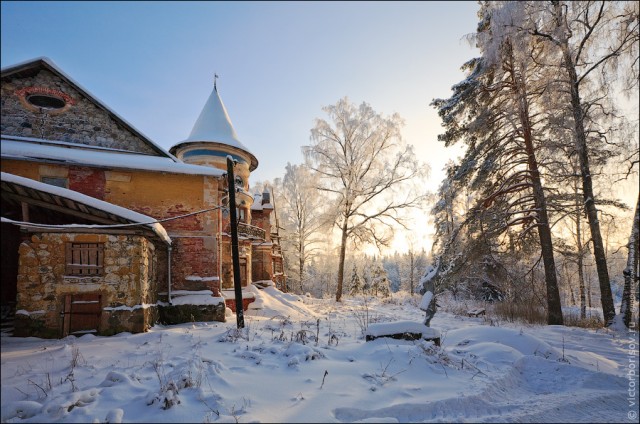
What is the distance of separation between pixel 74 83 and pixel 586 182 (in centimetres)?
1768

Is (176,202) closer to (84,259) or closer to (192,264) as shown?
(192,264)

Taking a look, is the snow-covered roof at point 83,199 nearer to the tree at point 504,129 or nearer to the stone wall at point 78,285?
the stone wall at point 78,285

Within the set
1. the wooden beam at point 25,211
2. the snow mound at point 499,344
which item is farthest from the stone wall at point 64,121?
the snow mound at point 499,344

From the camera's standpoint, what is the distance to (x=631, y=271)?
8.16 m

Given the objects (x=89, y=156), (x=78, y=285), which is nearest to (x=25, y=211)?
(x=78, y=285)

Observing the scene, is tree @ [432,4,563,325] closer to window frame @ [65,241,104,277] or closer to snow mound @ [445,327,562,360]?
snow mound @ [445,327,562,360]

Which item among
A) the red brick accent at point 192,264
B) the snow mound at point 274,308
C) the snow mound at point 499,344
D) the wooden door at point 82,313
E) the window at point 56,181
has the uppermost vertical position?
the window at point 56,181

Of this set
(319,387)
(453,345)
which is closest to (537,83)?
(453,345)

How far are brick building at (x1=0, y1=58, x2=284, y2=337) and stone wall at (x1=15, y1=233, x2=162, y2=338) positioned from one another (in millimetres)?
23

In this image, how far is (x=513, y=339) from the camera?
6.82 metres

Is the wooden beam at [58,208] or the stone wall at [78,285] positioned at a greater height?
the wooden beam at [58,208]

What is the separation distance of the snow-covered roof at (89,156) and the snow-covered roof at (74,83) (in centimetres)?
71

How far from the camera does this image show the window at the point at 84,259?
7.83 m

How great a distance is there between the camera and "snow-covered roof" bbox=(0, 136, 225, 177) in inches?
366
